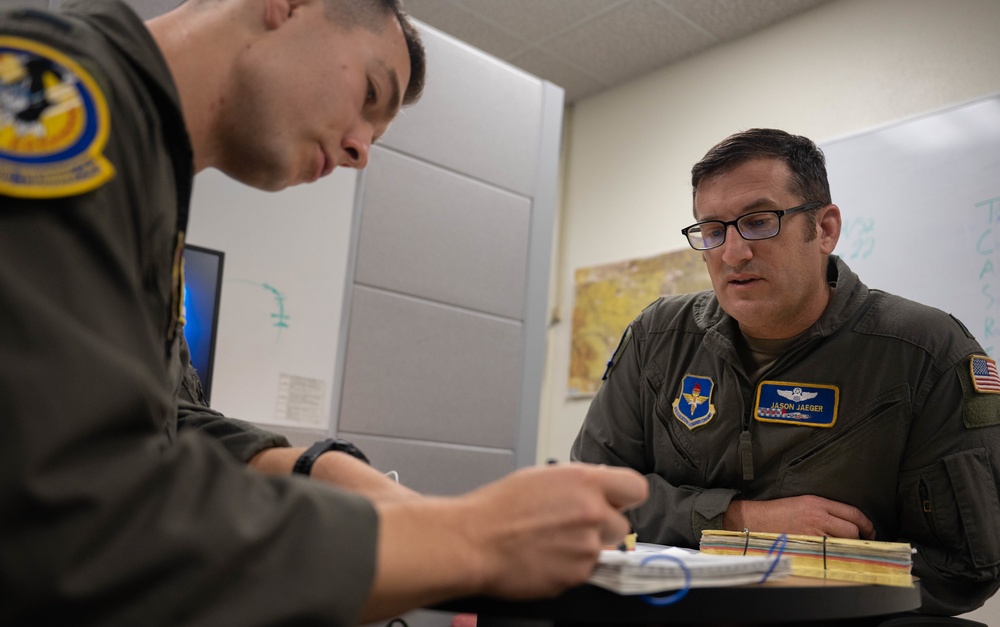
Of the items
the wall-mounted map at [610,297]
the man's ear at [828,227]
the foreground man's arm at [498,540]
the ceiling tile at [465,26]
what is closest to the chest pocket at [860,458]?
the man's ear at [828,227]

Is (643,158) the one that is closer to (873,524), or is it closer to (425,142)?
(425,142)

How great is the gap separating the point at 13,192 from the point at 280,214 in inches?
75.5

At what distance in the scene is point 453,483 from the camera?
2629 millimetres

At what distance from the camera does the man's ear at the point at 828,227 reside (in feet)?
5.76

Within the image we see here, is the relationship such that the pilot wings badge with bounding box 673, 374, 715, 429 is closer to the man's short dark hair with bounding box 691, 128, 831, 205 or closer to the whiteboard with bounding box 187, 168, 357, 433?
the man's short dark hair with bounding box 691, 128, 831, 205

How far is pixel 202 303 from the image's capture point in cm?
198

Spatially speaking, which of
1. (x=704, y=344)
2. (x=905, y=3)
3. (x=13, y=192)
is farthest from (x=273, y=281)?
(x=905, y=3)

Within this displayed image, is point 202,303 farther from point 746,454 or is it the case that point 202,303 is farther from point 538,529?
point 538,529

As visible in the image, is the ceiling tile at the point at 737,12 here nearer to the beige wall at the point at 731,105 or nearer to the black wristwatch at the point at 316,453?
the beige wall at the point at 731,105

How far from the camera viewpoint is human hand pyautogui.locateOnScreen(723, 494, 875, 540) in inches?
53.8

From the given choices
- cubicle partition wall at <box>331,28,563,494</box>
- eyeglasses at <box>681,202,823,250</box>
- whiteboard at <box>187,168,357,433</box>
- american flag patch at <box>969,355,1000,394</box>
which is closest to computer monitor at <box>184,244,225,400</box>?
whiteboard at <box>187,168,357,433</box>

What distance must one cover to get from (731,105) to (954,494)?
2.49 metres

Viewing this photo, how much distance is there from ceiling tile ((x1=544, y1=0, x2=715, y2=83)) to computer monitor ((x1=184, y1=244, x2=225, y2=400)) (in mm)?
2251

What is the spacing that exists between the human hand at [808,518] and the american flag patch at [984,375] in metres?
0.35
